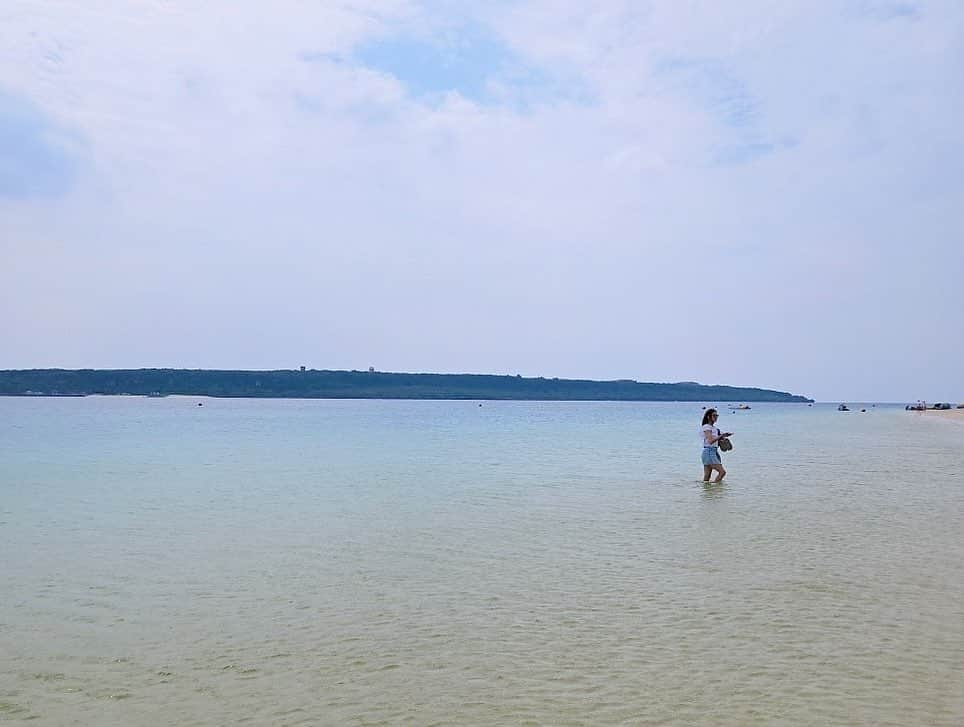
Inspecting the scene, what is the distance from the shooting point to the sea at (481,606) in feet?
21.0

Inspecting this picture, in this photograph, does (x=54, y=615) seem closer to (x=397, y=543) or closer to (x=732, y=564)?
(x=397, y=543)

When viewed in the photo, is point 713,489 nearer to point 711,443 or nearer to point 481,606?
point 711,443

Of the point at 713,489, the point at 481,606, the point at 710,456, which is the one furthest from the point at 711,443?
the point at 481,606

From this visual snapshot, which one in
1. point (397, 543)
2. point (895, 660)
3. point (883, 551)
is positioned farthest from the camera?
point (397, 543)

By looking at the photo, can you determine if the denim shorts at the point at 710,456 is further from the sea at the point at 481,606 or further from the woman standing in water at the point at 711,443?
the sea at the point at 481,606

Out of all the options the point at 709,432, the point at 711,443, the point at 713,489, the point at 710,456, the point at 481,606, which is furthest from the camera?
the point at 710,456

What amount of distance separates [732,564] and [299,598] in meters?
5.58

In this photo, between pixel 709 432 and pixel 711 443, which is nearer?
pixel 709 432

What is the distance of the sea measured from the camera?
641cm

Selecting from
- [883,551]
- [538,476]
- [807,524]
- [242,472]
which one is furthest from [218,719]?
[242,472]

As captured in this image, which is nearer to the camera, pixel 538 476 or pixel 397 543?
pixel 397 543

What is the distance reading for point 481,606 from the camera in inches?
370

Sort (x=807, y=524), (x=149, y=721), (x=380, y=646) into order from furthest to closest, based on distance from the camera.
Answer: (x=807, y=524)
(x=380, y=646)
(x=149, y=721)

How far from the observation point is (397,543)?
13.6m
